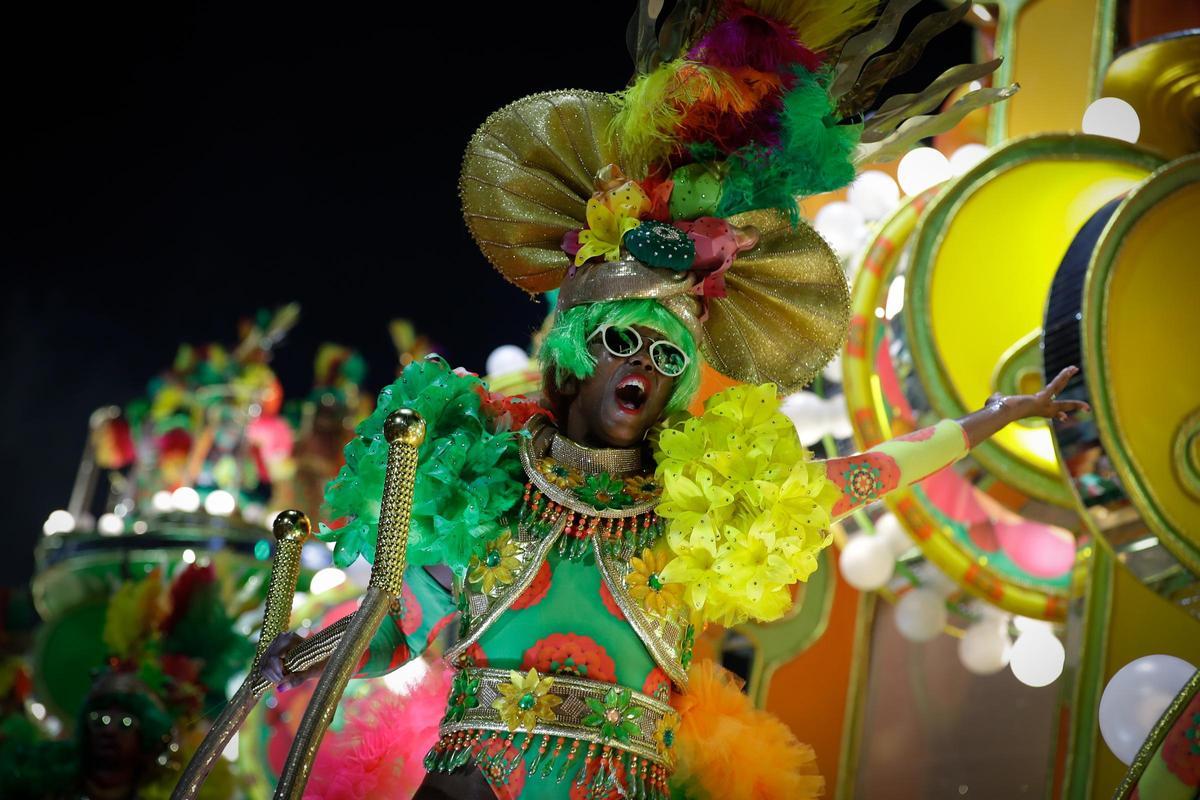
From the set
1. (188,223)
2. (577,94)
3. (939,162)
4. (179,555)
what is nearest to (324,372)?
(188,223)

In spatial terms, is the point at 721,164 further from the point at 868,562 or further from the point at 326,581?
the point at 326,581

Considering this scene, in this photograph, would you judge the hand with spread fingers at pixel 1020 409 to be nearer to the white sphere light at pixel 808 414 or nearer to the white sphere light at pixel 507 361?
the white sphere light at pixel 808 414

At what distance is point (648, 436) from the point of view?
2234 millimetres

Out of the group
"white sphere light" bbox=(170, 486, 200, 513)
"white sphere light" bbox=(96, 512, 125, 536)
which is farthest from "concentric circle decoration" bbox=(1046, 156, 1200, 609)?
"white sphere light" bbox=(96, 512, 125, 536)

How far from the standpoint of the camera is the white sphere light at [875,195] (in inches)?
143

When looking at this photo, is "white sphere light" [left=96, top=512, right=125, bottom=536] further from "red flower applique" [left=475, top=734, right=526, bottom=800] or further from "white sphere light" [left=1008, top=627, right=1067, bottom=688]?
"red flower applique" [left=475, top=734, right=526, bottom=800]

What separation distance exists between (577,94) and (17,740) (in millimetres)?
3447

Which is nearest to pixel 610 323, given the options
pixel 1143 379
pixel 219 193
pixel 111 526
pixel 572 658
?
pixel 572 658

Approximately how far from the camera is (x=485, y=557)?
6.97 feet

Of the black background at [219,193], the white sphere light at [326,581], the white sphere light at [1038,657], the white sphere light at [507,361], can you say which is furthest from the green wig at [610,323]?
the black background at [219,193]

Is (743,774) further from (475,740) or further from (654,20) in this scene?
(654,20)

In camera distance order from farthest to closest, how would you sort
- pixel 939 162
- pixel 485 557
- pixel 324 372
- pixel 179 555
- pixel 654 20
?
pixel 324 372 < pixel 179 555 < pixel 939 162 < pixel 654 20 < pixel 485 557

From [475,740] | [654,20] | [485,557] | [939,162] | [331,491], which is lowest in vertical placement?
[475,740]

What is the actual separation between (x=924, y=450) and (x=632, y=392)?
56cm
